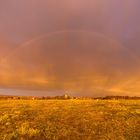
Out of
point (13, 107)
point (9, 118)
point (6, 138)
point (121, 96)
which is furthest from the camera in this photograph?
point (121, 96)

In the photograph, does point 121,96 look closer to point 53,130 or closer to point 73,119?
point 73,119

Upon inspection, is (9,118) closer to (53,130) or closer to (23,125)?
(23,125)

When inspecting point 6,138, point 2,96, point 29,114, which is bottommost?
point 6,138

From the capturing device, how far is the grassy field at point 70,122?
20.3 meters

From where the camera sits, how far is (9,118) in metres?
23.9

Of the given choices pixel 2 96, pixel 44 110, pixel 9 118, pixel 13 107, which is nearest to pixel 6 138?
pixel 9 118

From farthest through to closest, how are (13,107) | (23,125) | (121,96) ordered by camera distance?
(121,96), (13,107), (23,125)

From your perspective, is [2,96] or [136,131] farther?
[2,96]

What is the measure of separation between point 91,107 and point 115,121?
16.6 ft

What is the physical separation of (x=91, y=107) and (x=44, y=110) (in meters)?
3.94

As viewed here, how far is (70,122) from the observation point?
2269cm

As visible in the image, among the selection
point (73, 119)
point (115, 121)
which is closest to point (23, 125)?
point (73, 119)

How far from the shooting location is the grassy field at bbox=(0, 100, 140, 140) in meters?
20.3

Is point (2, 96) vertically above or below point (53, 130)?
above
